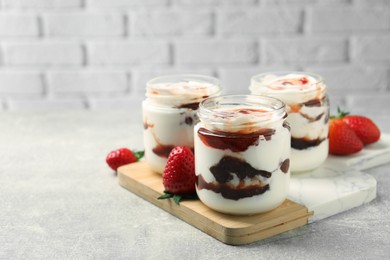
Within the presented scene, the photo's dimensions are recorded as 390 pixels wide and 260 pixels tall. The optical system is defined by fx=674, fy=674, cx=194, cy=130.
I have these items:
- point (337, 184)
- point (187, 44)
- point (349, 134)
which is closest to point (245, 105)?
point (337, 184)

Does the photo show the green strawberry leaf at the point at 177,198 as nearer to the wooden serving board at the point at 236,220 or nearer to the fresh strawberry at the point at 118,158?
the wooden serving board at the point at 236,220

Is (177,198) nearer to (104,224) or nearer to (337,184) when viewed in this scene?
(104,224)

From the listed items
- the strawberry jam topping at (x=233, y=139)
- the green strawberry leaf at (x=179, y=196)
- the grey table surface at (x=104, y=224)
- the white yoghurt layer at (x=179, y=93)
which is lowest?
the grey table surface at (x=104, y=224)

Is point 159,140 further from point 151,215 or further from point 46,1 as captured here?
point 46,1

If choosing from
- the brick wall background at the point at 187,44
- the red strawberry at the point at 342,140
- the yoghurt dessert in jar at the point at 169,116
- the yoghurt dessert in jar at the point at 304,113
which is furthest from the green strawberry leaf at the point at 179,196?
the brick wall background at the point at 187,44

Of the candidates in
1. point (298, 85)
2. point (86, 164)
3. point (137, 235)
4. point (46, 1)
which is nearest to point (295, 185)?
point (298, 85)

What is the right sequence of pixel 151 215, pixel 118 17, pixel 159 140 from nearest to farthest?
pixel 151 215, pixel 159 140, pixel 118 17
